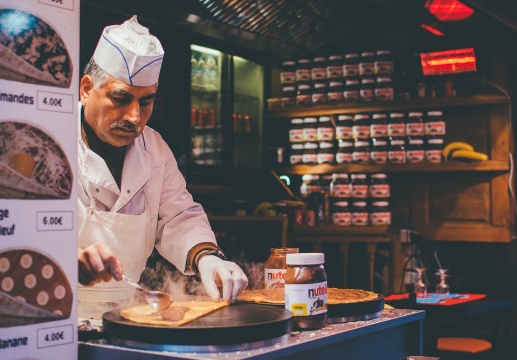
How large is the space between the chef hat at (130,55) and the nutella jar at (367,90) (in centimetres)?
364

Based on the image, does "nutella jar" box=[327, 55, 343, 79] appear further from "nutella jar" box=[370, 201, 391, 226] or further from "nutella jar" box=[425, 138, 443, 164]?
"nutella jar" box=[370, 201, 391, 226]

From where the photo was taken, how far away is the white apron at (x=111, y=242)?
241cm

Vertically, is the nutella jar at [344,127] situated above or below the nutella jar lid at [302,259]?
above

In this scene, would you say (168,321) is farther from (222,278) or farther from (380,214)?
(380,214)

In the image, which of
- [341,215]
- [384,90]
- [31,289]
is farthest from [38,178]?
[384,90]

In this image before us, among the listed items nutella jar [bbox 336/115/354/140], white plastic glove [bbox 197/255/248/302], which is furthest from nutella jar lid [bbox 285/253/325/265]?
nutella jar [bbox 336/115/354/140]

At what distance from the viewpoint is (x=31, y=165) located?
1.49 meters

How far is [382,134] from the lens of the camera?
5832mm

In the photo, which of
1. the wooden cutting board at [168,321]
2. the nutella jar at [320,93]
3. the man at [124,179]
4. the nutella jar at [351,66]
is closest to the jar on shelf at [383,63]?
the nutella jar at [351,66]

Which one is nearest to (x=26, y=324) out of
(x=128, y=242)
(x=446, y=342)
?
(x=128, y=242)

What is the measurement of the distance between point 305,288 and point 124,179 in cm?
96

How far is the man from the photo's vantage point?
7.90ft

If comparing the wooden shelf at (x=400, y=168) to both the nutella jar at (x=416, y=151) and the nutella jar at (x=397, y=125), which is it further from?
the nutella jar at (x=397, y=125)

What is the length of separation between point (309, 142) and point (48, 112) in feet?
15.6
